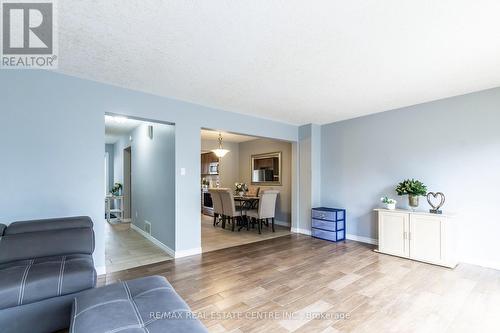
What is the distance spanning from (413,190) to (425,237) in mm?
673

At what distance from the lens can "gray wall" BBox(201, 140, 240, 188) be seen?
7.66m

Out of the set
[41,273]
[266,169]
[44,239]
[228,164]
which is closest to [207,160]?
[228,164]

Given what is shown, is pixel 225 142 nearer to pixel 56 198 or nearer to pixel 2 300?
pixel 56 198

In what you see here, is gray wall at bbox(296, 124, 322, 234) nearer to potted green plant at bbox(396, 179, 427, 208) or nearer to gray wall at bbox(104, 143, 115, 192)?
potted green plant at bbox(396, 179, 427, 208)

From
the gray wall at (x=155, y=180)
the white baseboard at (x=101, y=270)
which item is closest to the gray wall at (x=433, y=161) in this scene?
the gray wall at (x=155, y=180)

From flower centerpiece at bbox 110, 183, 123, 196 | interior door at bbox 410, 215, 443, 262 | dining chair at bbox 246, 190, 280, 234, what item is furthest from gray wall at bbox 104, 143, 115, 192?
interior door at bbox 410, 215, 443, 262

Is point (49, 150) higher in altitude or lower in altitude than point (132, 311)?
higher

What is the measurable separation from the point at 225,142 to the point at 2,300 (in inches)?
252

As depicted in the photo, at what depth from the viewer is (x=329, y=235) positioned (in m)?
4.51

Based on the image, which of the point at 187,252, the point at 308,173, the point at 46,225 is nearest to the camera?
the point at 46,225

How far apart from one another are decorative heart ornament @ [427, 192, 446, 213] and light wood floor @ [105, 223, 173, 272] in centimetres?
389

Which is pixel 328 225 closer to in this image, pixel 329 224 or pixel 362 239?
Result: pixel 329 224

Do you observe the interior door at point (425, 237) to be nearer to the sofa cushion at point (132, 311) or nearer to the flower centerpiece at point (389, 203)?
the flower centerpiece at point (389, 203)

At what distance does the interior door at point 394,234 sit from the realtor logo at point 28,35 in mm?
4543
